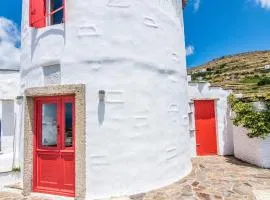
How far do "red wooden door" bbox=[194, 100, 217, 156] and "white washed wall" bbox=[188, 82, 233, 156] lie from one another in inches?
8.8

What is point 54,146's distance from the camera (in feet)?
22.5

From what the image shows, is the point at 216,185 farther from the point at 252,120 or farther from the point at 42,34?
the point at 42,34

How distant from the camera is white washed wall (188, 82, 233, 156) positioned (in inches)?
446

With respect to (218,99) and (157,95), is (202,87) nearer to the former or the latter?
(218,99)

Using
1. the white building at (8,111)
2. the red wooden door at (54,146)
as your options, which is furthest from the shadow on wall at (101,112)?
the white building at (8,111)

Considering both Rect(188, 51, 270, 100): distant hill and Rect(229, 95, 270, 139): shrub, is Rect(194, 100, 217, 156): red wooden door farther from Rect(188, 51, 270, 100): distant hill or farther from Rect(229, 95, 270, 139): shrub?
Rect(188, 51, 270, 100): distant hill

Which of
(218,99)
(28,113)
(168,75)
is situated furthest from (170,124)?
(218,99)

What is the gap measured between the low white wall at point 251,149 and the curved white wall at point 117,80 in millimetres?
3967

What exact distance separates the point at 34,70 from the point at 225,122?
28.4ft

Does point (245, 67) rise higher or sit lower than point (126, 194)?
higher

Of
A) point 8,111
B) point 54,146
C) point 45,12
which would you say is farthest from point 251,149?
point 8,111

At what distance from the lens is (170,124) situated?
7.45 metres

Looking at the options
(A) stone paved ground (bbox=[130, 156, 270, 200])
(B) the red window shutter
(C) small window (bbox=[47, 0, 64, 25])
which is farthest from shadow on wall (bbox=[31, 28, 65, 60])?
(A) stone paved ground (bbox=[130, 156, 270, 200])

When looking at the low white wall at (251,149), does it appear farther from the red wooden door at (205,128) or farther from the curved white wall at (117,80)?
the curved white wall at (117,80)
